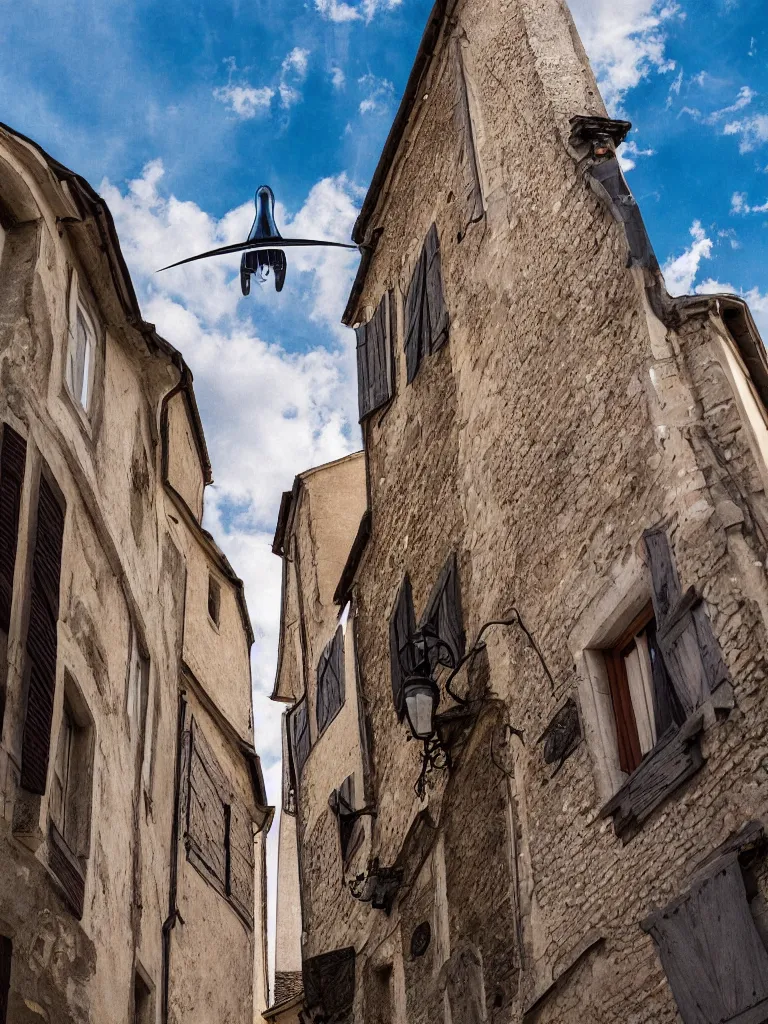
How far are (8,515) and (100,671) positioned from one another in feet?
7.34

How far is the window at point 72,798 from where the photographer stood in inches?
326

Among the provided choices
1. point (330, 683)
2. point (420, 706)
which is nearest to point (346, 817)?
point (330, 683)

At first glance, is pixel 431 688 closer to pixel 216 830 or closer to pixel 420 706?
pixel 420 706

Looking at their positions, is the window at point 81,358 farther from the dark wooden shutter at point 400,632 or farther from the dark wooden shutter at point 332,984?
the dark wooden shutter at point 332,984

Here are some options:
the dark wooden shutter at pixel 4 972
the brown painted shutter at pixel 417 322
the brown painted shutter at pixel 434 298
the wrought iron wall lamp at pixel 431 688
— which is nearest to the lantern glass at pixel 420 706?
the wrought iron wall lamp at pixel 431 688

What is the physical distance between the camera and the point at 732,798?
6.28 metres

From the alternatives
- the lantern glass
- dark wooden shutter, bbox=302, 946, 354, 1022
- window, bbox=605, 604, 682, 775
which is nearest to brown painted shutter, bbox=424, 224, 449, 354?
the lantern glass

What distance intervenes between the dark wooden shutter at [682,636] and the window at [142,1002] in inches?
228

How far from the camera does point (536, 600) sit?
905 centimetres

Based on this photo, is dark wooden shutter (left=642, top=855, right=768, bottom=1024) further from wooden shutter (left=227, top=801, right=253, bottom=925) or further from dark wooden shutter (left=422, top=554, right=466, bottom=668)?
wooden shutter (left=227, top=801, right=253, bottom=925)

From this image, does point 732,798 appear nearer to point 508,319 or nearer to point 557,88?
point 508,319

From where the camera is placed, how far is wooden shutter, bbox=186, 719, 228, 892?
1344 centimetres

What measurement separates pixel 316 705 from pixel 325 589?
1.66 metres

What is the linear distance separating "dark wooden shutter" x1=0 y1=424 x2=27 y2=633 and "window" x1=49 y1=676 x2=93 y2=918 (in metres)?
1.27
